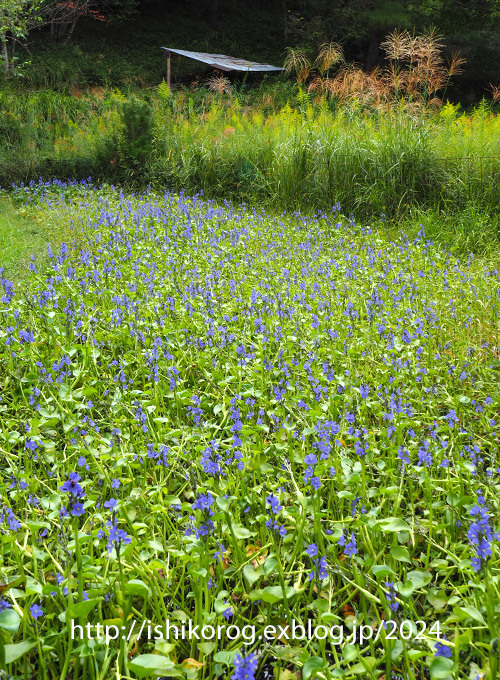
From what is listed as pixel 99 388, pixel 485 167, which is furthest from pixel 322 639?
pixel 485 167

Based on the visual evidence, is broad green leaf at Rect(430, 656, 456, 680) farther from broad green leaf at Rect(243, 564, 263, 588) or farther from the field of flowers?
broad green leaf at Rect(243, 564, 263, 588)

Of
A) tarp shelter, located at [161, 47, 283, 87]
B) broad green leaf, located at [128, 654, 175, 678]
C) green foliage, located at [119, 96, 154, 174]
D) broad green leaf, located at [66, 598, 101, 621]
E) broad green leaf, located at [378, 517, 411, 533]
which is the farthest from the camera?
tarp shelter, located at [161, 47, 283, 87]

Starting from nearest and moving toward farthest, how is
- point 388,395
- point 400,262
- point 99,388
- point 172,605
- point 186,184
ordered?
point 172,605 → point 388,395 → point 99,388 → point 400,262 → point 186,184

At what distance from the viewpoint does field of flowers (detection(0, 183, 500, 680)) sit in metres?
1.46

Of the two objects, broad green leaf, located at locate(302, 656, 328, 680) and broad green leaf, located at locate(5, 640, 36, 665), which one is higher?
broad green leaf, located at locate(5, 640, 36, 665)

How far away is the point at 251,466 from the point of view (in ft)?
6.84

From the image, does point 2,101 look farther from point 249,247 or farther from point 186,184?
point 249,247

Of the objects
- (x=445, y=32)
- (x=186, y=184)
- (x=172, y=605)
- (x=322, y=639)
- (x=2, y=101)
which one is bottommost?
(x=172, y=605)

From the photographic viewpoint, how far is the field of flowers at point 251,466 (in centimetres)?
146

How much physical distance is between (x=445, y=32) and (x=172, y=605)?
2393 cm

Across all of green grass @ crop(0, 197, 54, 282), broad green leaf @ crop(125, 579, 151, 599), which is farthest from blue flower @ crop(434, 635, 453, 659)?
green grass @ crop(0, 197, 54, 282)

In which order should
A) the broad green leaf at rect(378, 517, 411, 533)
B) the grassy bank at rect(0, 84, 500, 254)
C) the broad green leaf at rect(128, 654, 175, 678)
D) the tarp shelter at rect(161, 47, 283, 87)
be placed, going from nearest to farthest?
the broad green leaf at rect(128, 654, 175, 678), the broad green leaf at rect(378, 517, 411, 533), the grassy bank at rect(0, 84, 500, 254), the tarp shelter at rect(161, 47, 283, 87)

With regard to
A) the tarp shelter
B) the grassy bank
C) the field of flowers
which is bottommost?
the field of flowers

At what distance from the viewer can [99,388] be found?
2852 millimetres
